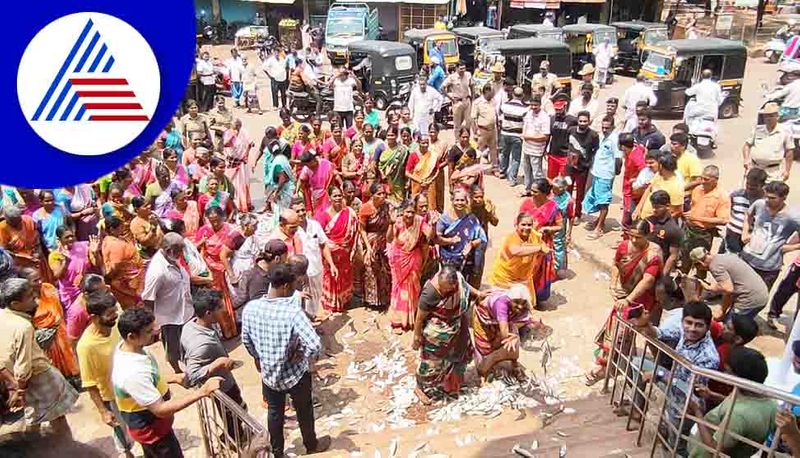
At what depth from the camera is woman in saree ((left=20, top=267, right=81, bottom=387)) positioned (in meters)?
4.90

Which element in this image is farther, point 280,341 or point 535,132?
point 535,132

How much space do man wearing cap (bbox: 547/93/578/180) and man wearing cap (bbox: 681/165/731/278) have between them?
7.30 ft

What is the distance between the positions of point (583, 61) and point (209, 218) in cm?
1690

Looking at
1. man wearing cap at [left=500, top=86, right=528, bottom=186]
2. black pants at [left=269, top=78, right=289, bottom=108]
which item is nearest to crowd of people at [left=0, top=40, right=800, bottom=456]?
man wearing cap at [left=500, top=86, right=528, bottom=186]

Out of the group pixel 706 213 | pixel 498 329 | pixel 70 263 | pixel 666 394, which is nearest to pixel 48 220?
pixel 70 263

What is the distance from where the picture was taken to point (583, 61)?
1995 centimetres

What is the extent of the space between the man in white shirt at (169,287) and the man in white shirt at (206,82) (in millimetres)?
11806

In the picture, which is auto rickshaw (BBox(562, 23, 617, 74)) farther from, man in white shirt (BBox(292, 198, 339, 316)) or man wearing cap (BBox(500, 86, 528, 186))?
man in white shirt (BBox(292, 198, 339, 316))

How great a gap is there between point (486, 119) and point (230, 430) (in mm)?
7402

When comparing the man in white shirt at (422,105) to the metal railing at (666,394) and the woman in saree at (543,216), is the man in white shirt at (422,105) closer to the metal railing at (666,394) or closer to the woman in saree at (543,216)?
the woman in saree at (543,216)

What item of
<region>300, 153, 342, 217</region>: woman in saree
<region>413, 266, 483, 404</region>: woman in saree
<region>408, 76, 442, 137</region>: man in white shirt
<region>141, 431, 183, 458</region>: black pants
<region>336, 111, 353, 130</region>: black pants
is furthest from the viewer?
<region>336, 111, 353, 130</region>: black pants

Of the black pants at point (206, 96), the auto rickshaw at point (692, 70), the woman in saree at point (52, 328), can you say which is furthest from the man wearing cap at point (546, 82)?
the woman in saree at point (52, 328)

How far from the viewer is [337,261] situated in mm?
6527

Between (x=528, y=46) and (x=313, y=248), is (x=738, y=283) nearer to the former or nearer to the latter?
(x=313, y=248)
